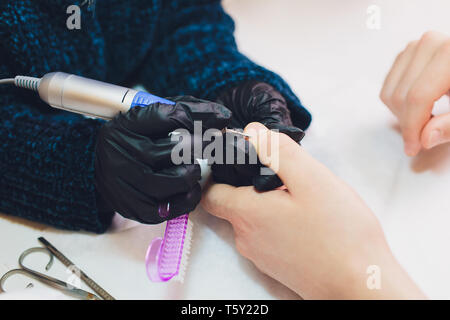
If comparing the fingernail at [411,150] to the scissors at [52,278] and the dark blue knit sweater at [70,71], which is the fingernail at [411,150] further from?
the scissors at [52,278]

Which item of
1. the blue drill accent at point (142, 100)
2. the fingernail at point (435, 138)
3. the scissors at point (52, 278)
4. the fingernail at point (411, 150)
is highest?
the blue drill accent at point (142, 100)

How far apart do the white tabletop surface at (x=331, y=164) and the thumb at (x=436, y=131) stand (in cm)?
4

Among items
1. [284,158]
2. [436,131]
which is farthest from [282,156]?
[436,131]

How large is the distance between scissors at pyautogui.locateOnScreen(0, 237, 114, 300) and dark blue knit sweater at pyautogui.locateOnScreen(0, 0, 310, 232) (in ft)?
0.12

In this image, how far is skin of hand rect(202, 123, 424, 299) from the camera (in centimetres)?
38

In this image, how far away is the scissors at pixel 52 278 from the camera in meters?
0.43

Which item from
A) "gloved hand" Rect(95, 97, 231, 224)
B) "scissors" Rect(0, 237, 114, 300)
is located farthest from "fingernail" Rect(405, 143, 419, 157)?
"scissors" Rect(0, 237, 114, 300)

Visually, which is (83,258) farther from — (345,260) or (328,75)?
(328,75)

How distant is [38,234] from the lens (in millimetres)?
500

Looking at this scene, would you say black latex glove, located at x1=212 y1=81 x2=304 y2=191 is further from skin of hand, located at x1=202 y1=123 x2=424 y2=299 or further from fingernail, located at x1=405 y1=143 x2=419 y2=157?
fingernail, located at x1=405 y1=143 x2=419 y2=157

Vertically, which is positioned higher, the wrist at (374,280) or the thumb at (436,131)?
the thumb at (436,131)

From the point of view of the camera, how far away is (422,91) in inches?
20.2

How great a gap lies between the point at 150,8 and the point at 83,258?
0.37m

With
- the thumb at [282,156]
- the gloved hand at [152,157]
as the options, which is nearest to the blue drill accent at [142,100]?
the gloved hand at [152,157]
